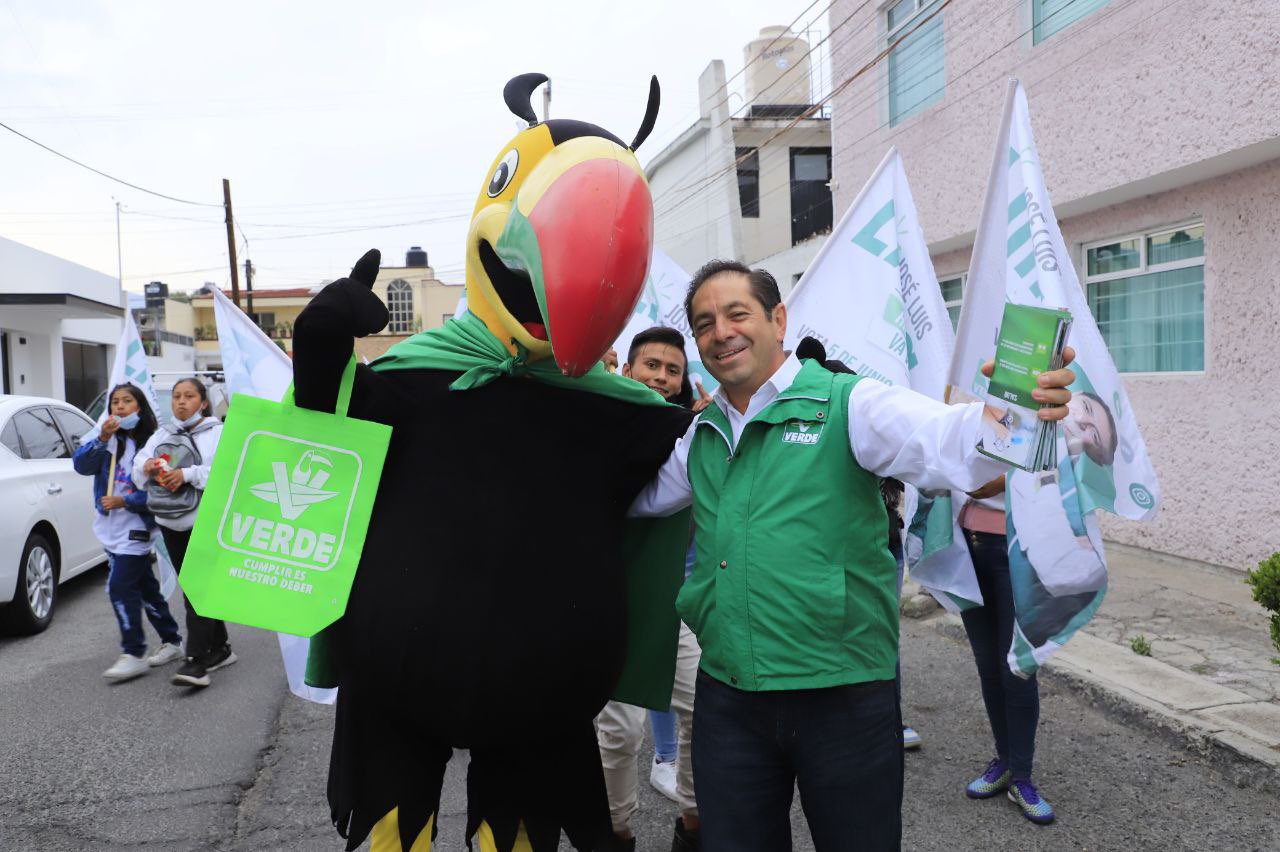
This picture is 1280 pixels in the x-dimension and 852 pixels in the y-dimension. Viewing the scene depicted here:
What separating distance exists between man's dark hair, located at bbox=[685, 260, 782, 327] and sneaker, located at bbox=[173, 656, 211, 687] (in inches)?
154

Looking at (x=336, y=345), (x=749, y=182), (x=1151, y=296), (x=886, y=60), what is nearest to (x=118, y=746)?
(x=336, y=345)

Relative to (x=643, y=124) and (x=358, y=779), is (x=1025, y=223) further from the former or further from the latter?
(x=358, y=779)

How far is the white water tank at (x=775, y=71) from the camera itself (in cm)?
1817

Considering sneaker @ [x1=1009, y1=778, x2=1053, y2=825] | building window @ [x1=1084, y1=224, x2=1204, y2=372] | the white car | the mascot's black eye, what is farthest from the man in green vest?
building window @ [x1=1084, y1=224, x2=1204, y2=372]

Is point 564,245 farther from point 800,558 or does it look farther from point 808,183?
point 808,183

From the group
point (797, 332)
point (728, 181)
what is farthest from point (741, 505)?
point (728, 181)

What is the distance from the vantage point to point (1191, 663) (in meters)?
4.45

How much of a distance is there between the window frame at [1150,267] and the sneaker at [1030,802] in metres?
3.54

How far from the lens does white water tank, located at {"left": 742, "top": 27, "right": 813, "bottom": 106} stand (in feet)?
59.6

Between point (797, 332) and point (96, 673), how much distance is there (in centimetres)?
427

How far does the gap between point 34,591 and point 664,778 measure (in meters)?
4.59

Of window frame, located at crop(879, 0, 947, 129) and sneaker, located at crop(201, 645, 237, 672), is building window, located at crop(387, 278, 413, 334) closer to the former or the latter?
window frame, located at crop(879, 0, 947, 129)

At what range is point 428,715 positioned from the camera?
6.31 ft

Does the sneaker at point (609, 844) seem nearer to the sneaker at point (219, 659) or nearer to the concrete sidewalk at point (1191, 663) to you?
the concrete sidewalk at point (1191, 663)
